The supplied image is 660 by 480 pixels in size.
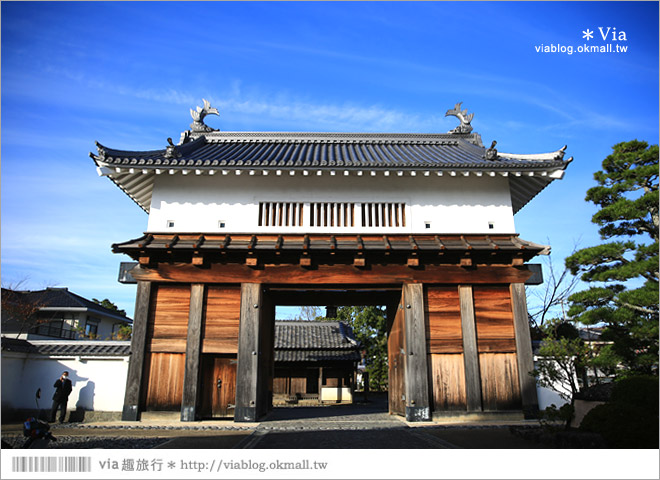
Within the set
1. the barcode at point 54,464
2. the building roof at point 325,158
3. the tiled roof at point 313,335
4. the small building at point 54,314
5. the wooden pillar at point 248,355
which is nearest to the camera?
the barcode at point 54,464

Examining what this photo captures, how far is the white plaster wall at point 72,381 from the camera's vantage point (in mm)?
10969

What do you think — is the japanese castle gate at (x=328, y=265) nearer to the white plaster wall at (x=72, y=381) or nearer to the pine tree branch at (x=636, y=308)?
the white plaster wall at (x=72, y=381)

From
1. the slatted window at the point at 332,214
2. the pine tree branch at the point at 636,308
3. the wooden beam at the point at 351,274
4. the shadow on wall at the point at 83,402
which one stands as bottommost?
the shadow on wall at the point at 83,402

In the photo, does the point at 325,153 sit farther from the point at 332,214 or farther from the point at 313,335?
the point at 313,335

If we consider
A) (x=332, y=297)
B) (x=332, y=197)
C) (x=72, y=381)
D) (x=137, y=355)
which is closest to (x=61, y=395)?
(x=72, y=381)

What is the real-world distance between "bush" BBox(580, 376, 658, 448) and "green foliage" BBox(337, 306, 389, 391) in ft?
74.1

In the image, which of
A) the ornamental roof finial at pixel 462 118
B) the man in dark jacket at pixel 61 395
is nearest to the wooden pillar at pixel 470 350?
the ornamental roof finial at pixel 462 118

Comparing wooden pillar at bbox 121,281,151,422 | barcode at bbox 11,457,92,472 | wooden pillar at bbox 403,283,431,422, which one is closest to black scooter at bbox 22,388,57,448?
barcode at bbox 11,457,92,472

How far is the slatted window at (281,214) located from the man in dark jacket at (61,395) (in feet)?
22.1

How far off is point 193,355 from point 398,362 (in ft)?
20.3

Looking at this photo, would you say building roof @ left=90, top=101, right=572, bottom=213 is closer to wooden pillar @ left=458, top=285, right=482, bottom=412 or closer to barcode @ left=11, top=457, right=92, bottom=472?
wooden pillar @ left=458, top=285, right=482, bottom=412

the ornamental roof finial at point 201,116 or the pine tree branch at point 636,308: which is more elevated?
the ornamental roof finial at point 201,116

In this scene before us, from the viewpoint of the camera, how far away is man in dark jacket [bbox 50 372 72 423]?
10.6 m

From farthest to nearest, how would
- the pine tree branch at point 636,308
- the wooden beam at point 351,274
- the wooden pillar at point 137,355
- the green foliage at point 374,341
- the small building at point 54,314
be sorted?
1. the green foliage at point 374,341
2. the small building at point 54,314
3. the wooden beam at point 351,274
4. the wooden pillar at point 137,355
5. the pine tree branch at point 636,308
